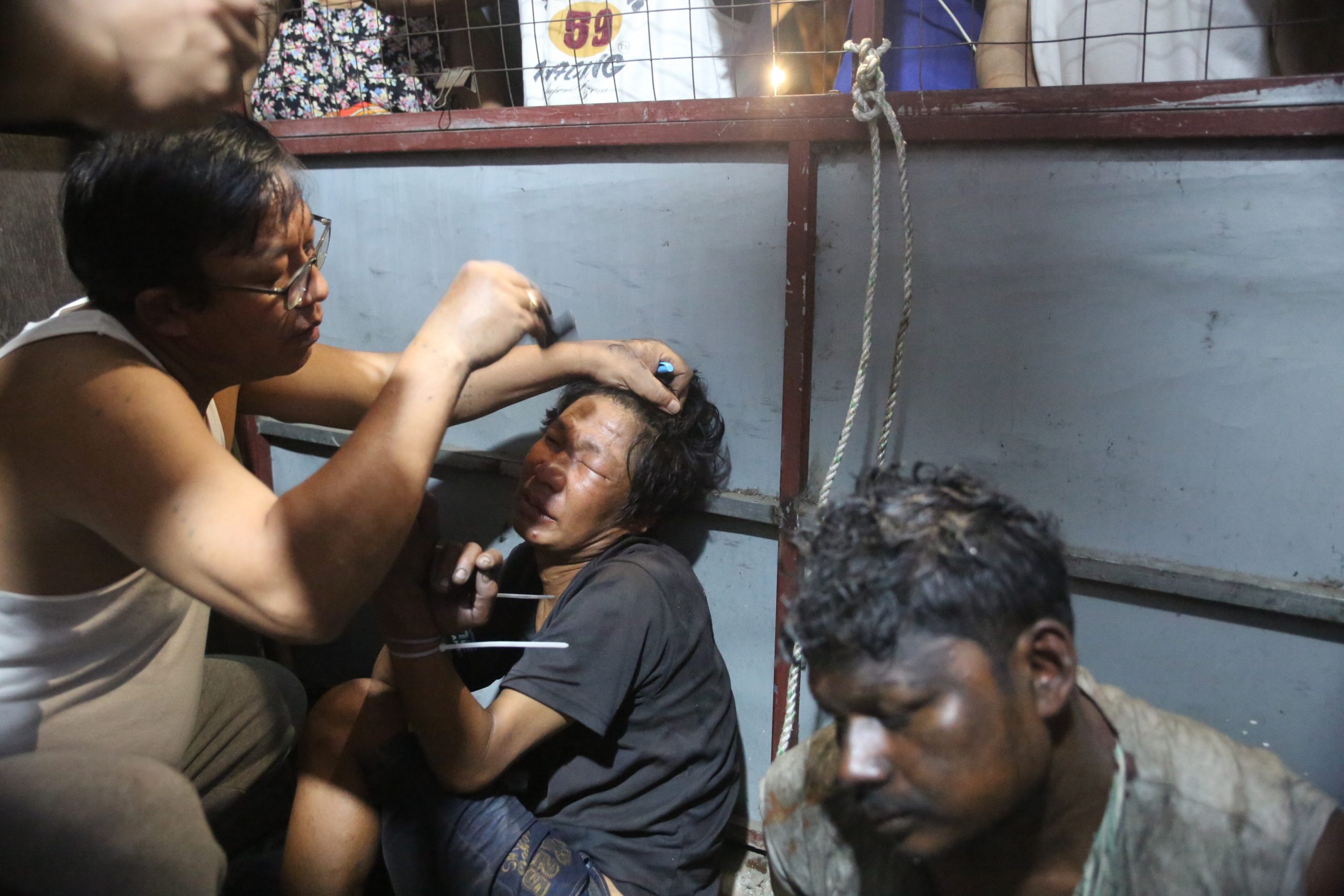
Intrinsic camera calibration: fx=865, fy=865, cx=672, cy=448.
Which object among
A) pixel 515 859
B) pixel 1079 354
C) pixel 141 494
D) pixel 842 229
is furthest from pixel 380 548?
pixel 1079 354

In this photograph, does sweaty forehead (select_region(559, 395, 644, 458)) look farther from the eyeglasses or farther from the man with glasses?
the eyeglasses

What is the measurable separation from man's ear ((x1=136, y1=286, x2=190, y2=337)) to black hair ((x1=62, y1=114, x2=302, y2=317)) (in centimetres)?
1

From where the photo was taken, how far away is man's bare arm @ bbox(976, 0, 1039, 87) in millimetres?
1713

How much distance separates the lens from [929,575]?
3.16 feet

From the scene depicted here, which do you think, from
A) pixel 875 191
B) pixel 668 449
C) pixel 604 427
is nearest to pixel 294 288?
pixel 604 427

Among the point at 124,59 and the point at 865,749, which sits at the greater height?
the point at 124,59

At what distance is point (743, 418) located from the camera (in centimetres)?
195

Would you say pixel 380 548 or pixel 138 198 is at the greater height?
pixel 138 198

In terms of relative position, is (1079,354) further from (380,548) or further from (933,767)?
(380,548)

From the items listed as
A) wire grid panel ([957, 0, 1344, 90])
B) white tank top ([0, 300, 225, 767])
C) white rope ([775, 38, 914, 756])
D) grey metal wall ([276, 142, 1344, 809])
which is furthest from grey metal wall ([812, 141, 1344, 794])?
white tank top ([0, 300, 225, 767])

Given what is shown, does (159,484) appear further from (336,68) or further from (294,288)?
(336,68)

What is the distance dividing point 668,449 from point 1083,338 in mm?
824

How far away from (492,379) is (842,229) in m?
0.81

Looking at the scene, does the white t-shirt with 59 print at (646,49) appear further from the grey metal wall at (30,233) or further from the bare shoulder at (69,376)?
the grey metal wall at (30,233)
